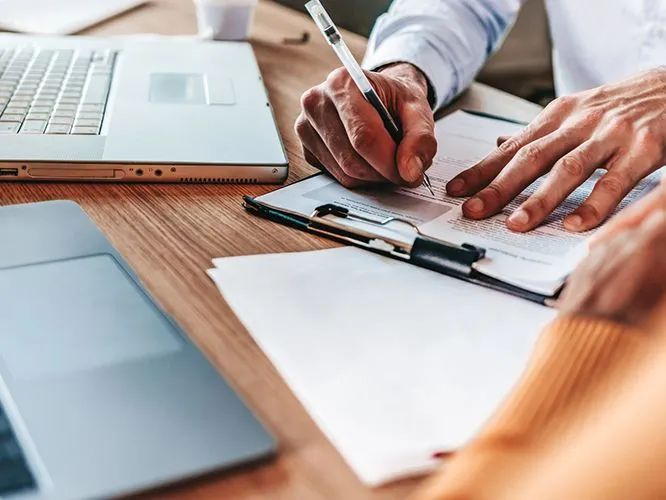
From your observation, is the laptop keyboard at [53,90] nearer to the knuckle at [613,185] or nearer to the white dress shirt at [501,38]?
the white dress shirt at [501,38]

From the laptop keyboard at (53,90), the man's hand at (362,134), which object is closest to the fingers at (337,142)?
the man's hand at (362,134)

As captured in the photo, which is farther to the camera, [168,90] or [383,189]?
[168,90]

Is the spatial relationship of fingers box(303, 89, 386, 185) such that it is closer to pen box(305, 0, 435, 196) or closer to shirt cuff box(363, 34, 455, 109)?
pen box(305, 0, 435, 196)

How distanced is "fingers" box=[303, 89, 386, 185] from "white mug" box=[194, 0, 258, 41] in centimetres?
50

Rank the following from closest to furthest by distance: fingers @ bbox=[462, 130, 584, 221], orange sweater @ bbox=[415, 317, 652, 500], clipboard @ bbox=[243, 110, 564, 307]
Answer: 1. orange sweater @ bbox=[415, 317, 652, 500]
2. clipboard @ bbox=[243, 110, 564, 307]
3. fingers @ bbox=[462, 130, 584, 221]

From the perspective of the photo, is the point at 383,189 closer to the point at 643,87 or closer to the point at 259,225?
the point at 259,225

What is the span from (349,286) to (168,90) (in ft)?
1.47

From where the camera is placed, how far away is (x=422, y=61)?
3.40 ft

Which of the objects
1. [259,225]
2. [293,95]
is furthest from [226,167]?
[293,95]

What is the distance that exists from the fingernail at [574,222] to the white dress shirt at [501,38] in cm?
35

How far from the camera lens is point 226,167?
0.79m

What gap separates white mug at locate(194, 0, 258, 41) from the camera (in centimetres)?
127

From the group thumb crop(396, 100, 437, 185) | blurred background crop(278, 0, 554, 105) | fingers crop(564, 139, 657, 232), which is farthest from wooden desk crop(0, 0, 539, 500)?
blurred background crop(278, 0, 554, 105)

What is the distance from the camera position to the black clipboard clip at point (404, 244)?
2.14 ft
